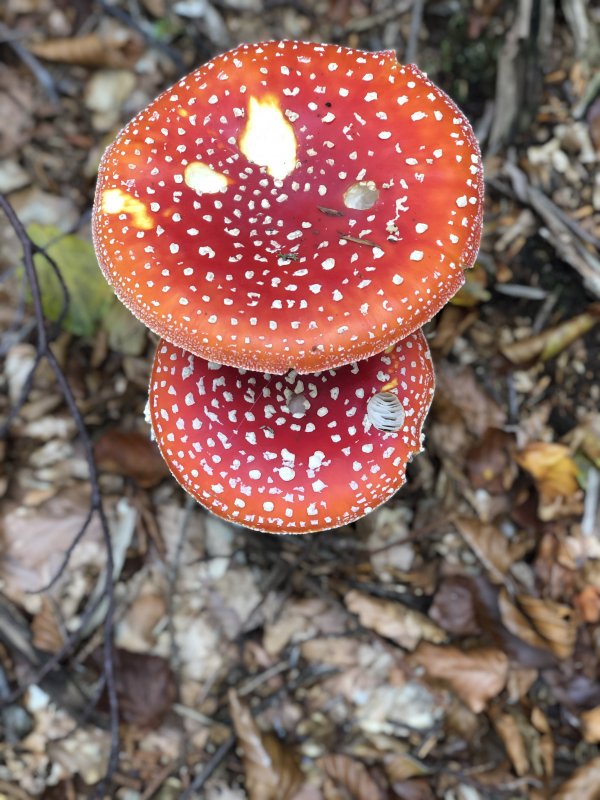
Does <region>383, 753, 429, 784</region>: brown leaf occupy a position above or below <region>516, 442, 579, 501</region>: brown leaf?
below

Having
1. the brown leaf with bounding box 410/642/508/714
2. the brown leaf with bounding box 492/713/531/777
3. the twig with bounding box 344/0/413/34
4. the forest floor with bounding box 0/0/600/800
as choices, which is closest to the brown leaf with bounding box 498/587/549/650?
the forest floor with bounding box 0/0/600/800

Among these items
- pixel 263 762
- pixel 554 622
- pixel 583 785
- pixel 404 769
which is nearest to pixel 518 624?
pixel 554 622

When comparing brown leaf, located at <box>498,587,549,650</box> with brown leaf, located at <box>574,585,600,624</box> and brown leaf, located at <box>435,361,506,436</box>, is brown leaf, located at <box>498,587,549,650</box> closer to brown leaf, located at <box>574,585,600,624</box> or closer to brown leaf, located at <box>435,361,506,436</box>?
brown leaf, located at <box>574,585,600,624</box>

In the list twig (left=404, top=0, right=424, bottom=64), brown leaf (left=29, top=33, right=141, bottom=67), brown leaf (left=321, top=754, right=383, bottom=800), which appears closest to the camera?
brown leaf (left=321, top=754, right=383, bottom=800)

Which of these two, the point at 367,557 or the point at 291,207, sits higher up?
the point at 291,207

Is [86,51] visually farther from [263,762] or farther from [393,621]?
[263,762]

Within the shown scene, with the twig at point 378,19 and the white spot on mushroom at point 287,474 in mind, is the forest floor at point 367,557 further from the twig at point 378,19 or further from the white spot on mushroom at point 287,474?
the white spot on mushroom at point 287,474

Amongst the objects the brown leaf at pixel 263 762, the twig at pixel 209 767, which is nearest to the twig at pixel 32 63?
the brown leaf at pixel 263 762
